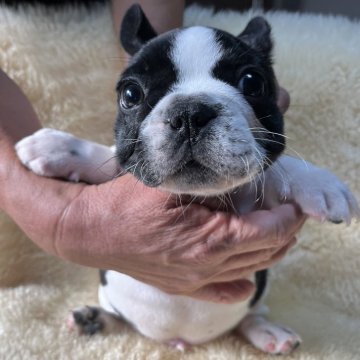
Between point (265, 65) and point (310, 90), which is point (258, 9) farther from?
point (265, 65)

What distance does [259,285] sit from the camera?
1.70m

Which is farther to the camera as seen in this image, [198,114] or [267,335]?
[267,335]

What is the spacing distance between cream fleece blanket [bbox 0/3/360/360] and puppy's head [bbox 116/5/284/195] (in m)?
0.63

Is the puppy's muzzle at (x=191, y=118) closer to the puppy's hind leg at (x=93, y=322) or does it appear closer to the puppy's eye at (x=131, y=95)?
the puppy's eye at (x=131, y=95)

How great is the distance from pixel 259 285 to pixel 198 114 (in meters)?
0.82

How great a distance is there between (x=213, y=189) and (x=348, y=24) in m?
1.54

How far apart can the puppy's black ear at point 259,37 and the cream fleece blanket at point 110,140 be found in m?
0.45

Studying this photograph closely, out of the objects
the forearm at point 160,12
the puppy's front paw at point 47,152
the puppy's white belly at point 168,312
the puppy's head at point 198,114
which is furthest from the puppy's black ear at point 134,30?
the puppy's white belly at point 168,312

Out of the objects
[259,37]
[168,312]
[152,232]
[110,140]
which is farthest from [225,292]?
[110,140]

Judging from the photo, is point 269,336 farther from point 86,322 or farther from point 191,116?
point 191,116

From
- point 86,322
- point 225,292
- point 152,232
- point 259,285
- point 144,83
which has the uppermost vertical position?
point 144,83

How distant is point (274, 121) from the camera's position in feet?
4.30

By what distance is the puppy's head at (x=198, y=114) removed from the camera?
3.51 feet

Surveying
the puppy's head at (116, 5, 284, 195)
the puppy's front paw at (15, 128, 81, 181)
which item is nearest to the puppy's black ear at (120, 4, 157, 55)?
the puppy's head at (116, 5, 284, 195)
